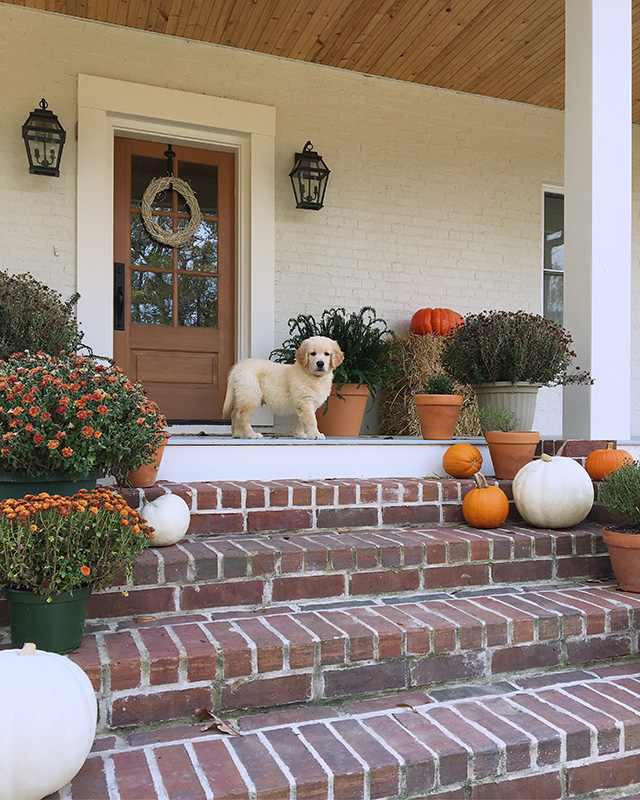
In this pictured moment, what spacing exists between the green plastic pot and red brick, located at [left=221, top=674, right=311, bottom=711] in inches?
17.5

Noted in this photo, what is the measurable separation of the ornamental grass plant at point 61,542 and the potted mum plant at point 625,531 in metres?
1.79

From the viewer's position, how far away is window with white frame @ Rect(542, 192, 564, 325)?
5973 millimetres

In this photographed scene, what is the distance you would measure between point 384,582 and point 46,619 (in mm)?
1164

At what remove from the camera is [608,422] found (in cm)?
351

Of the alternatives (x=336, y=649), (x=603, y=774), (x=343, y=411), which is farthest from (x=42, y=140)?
(x=603, y=774)

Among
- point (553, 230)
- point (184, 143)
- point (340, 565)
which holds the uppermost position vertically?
point (184, 143)

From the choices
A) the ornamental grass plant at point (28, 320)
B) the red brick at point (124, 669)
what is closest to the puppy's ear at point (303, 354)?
the ornamental grass plant at point (28, 320)

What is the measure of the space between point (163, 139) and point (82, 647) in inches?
155

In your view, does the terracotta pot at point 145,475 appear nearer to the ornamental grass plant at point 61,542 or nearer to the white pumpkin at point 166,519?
the white pumpkin at point 166,519

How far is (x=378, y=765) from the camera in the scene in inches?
61.2

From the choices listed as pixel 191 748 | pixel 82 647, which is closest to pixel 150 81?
pixel 82 647

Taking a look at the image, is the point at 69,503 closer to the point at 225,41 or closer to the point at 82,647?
the point at 82,647

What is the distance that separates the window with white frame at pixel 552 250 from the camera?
→ 19.6 ft

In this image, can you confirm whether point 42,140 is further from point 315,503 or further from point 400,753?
point 400,753
